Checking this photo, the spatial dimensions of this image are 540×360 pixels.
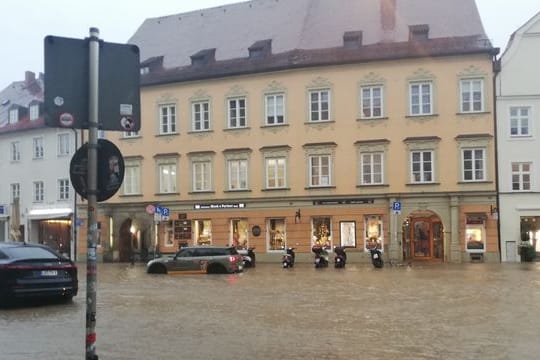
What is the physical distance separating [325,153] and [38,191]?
22760mm

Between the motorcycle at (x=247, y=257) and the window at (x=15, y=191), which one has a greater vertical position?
the window at (x=15, y=191)

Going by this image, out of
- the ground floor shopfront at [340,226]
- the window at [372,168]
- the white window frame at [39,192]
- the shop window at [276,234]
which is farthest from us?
the white window frame at [39,192]

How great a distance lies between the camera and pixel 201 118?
44.9 meters

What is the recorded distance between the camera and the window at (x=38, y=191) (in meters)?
51.3

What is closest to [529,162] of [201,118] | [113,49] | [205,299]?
[201,118]

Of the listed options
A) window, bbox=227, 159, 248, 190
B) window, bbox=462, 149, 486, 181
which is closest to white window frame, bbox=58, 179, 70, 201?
window, bbox=227, 159, 248, 190

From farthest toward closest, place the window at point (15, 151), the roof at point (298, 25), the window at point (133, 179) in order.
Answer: the window at point (15, 151), the window at point (133, 179), the roof at point (298, 25)

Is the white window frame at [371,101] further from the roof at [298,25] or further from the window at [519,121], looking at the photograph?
the window at [519,121]

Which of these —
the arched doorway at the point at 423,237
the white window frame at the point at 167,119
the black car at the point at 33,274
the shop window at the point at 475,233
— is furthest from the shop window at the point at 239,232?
the black car at the point at 33,274

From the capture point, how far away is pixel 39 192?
5156 cm

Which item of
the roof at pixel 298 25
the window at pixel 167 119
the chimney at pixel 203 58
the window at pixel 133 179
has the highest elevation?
the roof at pixel 298 25

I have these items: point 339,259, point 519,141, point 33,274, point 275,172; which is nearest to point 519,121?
point 519,141

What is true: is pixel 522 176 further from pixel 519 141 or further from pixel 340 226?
pixel 340 226

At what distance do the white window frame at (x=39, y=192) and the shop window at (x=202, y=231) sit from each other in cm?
1346
